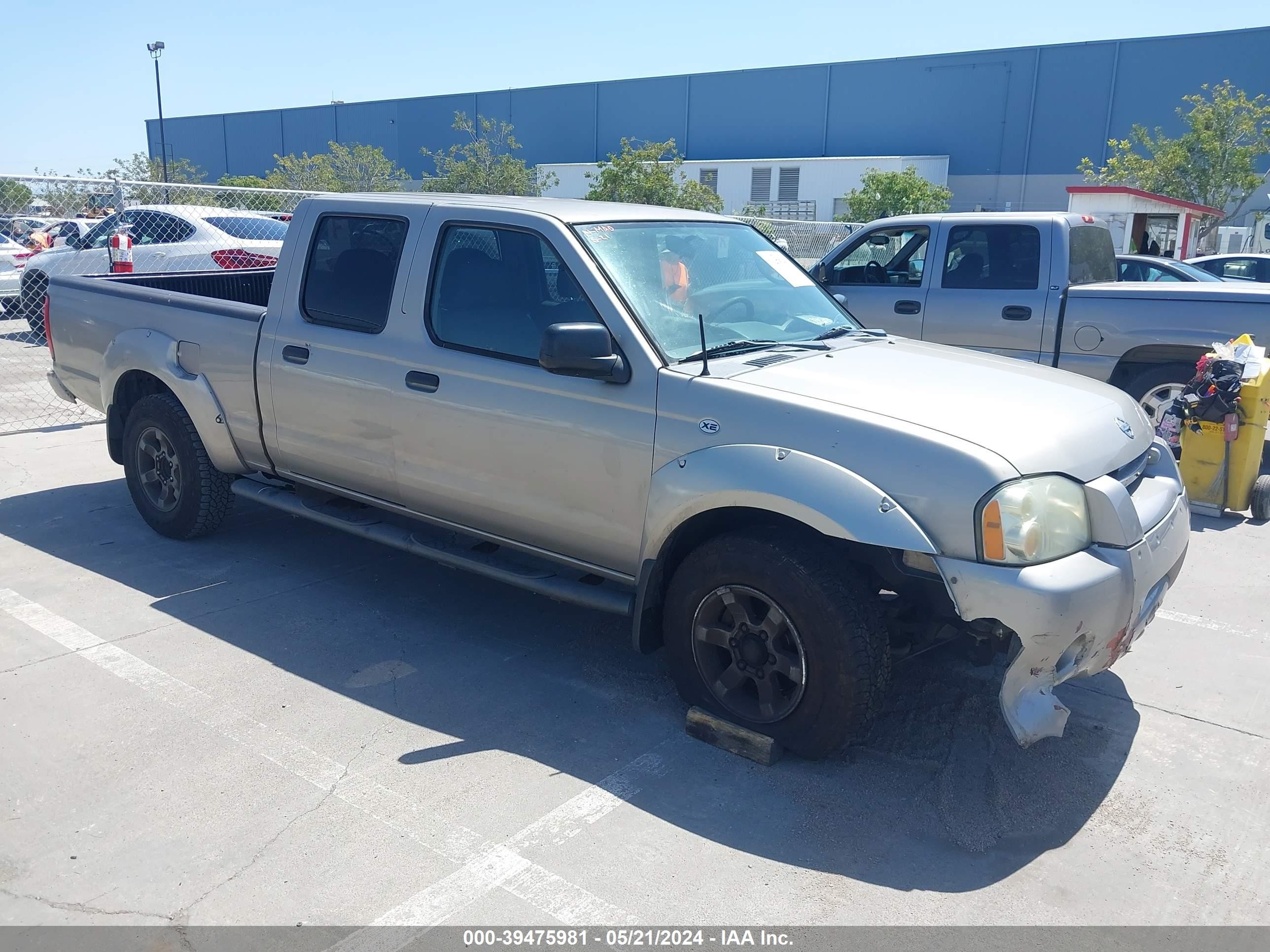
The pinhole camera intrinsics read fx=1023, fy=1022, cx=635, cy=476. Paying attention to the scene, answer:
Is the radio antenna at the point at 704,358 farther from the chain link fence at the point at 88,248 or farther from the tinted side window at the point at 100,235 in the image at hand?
the tinted side window at the point at 100,235

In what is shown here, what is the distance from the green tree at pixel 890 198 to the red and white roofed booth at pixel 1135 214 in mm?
10084

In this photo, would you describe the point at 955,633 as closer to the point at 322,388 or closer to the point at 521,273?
the point at 521,273

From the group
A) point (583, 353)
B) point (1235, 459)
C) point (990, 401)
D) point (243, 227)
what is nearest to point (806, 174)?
point (243, 227)

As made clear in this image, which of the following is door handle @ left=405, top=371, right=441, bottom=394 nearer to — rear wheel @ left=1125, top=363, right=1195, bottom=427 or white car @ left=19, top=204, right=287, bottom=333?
rear wheel @ left=1125, top=363, right=1195, bottom=427

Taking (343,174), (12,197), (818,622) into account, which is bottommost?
(818,622)

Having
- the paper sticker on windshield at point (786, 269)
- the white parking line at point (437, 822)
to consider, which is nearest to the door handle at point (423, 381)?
the white parking line at point (437, 822)

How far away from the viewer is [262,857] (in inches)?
126

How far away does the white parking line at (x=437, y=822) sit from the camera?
298cm

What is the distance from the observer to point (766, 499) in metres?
Answer: 3.59

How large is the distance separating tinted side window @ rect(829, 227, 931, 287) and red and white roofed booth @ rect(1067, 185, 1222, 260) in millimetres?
12119

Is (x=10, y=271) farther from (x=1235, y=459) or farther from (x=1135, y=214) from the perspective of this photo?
(x=1135, y=214)

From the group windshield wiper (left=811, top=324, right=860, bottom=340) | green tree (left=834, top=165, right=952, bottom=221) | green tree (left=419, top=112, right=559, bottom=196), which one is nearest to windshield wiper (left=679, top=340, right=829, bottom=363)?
windshield wiper (left=811, top=324, right=860, bottom=340)

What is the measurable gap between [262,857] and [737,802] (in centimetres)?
157

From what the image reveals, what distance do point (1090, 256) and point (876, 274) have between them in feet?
5.85
